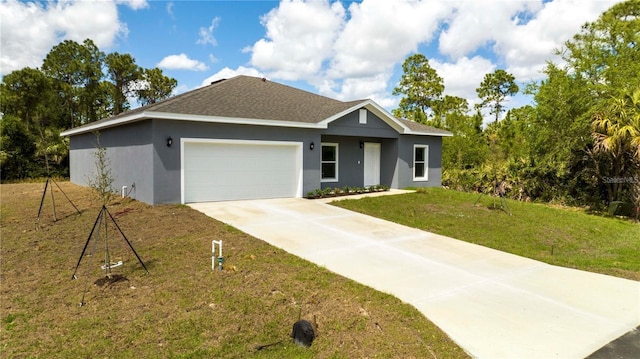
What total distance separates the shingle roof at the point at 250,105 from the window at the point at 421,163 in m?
0.95

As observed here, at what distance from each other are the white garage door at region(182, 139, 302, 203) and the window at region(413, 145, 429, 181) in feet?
21.3

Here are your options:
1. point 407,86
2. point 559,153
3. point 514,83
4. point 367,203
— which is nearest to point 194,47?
point 367,203

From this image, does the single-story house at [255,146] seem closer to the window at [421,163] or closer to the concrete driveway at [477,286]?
the window at [421,163]

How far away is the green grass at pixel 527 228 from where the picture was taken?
767cm

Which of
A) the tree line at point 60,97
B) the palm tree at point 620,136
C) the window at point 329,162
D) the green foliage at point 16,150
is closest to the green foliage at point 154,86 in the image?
the tree line at point 60,97

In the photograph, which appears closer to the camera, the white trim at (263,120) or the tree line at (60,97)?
the white trim at (263,120)

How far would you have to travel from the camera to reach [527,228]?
33.1 ft

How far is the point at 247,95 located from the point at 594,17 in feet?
53.6

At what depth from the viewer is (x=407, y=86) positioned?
37.3 metres

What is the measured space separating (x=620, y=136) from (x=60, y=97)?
118 ft

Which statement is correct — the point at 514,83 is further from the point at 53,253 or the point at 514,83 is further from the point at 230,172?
the point at 53,253

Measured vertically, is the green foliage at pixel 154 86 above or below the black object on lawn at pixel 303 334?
above

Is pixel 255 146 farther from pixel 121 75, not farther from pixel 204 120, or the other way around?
pixel 121 75

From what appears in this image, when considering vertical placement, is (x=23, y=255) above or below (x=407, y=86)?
below
